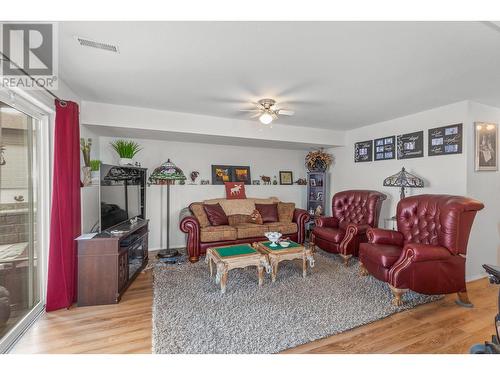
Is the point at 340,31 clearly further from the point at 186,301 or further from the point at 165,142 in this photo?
the point at 165,142

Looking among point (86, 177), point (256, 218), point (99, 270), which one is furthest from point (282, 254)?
point (86, 177)

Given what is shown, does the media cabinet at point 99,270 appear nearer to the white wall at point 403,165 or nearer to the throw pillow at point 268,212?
the throw pillow at point 268,212

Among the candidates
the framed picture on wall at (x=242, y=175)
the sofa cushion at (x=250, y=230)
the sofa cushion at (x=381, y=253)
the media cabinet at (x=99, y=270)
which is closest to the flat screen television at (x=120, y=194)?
the media cabinet at (x=99, y=270)

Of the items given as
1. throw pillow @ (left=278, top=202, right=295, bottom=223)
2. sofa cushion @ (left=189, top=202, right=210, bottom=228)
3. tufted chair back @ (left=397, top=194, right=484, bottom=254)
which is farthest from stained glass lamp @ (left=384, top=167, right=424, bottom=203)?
sofa cushion @ (left=189, top=202, right=210, bottom=228)

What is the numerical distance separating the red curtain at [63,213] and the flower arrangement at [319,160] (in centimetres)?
414

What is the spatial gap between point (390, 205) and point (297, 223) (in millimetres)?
1614

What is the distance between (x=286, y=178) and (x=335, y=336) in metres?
3.77

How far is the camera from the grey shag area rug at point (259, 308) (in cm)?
184

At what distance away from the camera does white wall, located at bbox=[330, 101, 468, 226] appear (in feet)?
10.2

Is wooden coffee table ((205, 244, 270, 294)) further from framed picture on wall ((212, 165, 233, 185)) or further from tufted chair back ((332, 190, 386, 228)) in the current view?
framed picture on wall ((212, 165, 233, 185))

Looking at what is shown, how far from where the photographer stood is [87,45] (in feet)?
5.99
